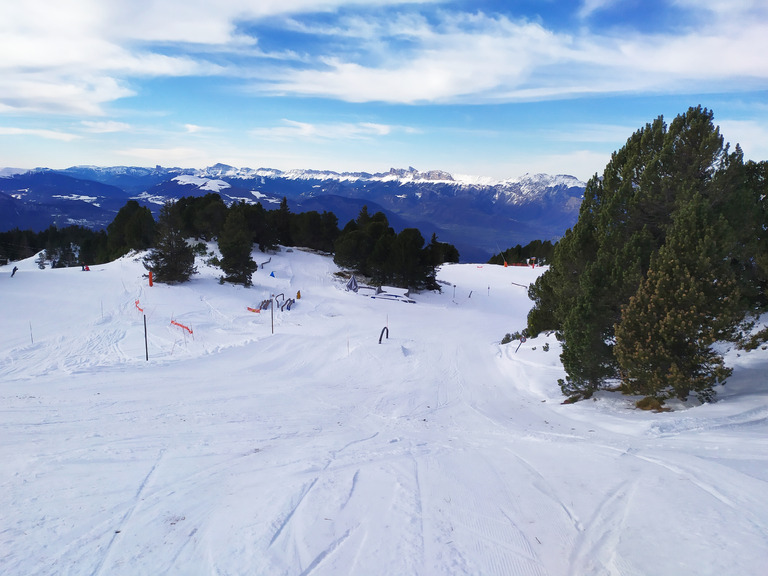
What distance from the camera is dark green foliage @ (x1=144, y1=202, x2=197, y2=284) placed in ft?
102

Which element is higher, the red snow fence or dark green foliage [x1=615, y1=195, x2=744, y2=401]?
dark green foliage [x1=615, y1=195, x2=744, y2=401]

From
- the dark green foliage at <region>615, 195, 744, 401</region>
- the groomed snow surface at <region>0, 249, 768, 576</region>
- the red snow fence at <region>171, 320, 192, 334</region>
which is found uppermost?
the dark green foliage at <region>615, 195, 744, 401</region>

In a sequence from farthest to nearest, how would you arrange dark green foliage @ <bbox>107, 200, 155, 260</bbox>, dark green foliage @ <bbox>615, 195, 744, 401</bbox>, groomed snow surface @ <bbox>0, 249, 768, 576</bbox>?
1. dark green foliage @ <bbox>107, 200, 155, 260</bbox>
2. dark green foliage @ <bbox>615, 195, 744, 401</bbox>
3. groomed snow surface @ <bbox>0, 249, 768, 576</bbox>

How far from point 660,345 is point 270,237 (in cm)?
4413

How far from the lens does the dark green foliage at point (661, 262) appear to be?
29.7ft

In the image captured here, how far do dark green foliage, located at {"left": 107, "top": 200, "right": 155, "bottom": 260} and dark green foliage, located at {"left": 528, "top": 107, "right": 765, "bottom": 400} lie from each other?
44890 millimetres

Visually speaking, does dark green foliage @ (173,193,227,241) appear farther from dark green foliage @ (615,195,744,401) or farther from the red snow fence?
dark green foliage @ (615,195,744,401)

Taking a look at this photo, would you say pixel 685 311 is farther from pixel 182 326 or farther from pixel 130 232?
pixel 130 232

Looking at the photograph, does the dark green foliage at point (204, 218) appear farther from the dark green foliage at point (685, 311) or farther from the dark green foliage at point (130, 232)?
Answer: the dark green foliage at point (685, 311)

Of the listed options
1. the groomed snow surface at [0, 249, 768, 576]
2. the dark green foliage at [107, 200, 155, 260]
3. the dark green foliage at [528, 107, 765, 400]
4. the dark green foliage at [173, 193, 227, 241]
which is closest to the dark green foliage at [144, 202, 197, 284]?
the groomed snow surface at [0, 249, 768, 576]

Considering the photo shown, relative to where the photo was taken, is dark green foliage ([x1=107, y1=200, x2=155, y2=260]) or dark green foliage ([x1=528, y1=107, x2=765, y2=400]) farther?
dark green foliage ([x1=107, y1=200, x2=155, y2=260])

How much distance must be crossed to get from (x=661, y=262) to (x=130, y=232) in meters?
52.6

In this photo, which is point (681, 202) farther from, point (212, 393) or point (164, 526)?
point (212, 393)

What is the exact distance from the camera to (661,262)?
959cm
